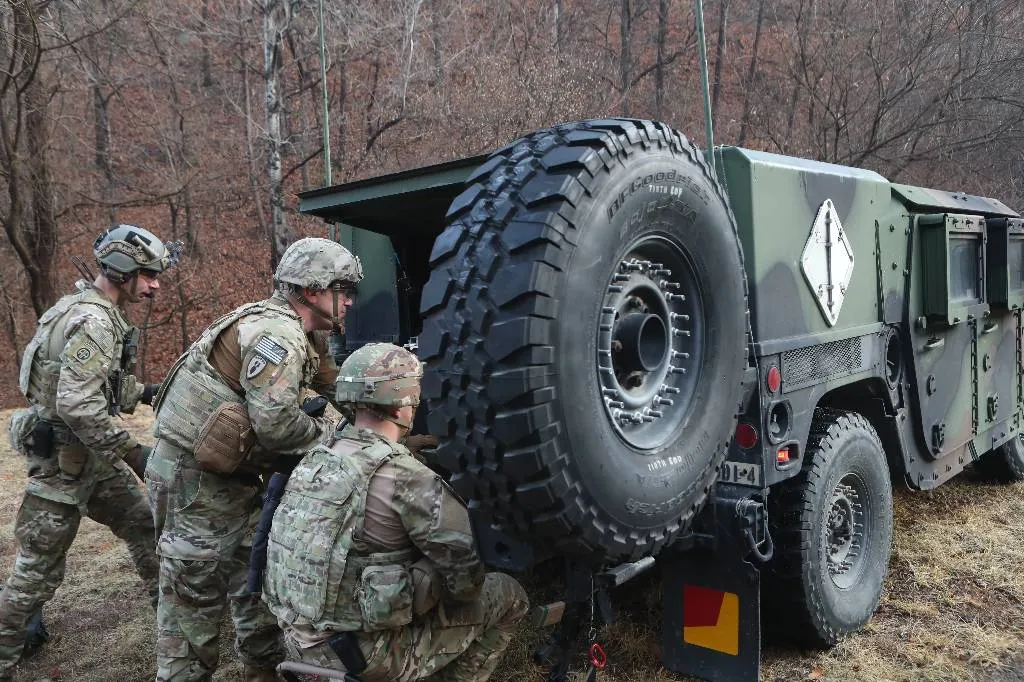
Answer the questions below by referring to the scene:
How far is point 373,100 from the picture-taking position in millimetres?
15070

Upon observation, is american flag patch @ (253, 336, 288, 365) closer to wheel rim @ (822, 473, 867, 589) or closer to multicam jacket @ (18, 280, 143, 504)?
multicam jacket @ (18, 280, 143, 504)

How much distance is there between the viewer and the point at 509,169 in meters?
2.21

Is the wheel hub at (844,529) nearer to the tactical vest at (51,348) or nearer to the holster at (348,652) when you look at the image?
the holster at (348,652)

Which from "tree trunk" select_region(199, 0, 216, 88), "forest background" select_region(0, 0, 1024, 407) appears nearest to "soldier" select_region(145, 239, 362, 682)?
"forest background" select_region(0, 0, 1024, 407)

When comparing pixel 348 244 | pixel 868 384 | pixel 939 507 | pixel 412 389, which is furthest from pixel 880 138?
pixel 412 389

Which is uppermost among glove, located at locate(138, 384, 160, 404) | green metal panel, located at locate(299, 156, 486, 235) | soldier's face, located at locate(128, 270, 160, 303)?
green metal panel, located at locate(299, 156, 486, 235)

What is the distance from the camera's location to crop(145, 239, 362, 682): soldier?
120 inches

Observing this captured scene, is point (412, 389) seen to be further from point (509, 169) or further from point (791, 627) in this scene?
point (791, 627)

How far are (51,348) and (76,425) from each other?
0.42 metres

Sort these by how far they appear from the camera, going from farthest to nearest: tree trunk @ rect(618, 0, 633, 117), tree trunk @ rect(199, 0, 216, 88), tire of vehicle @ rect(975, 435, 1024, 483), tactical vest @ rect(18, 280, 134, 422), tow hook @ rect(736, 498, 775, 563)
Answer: tree trunk @ rect(199, 0, 216, 88) → tree trunk @ rect(618, 0, 633, 117) → tire of vehicle @ rect(975, 435, 1024, 483) → tactical vest @ rect(18, 280, 134, 422) → tow hook @ rect(736, 498, 775, 563)

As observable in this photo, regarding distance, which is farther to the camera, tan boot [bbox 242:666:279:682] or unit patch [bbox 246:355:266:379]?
tan boot [bbox 242:666:279:682]

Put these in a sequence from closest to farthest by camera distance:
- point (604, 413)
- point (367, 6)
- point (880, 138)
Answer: point (604, 413), point (880, 138), point (367, 6)

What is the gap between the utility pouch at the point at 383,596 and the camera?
243cm

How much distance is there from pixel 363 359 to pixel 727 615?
1.64 m
